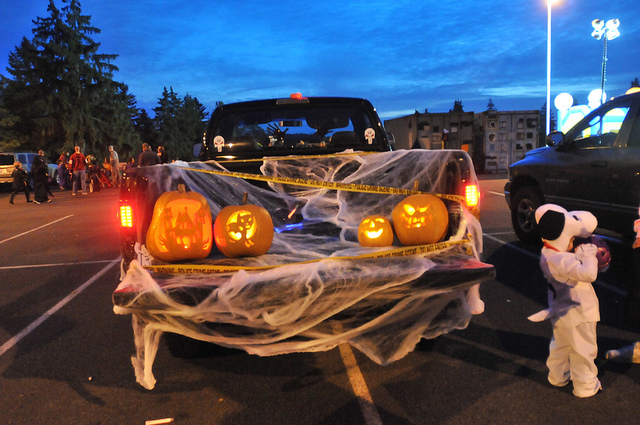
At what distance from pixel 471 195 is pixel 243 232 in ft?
4.86

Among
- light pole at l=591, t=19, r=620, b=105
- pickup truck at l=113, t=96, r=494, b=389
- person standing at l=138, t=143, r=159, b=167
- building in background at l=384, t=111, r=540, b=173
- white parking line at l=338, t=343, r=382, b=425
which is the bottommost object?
white parking line at l=338, t=343, r=382, b=425

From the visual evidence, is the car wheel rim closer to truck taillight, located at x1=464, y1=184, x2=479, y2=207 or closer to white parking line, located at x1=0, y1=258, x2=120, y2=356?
truck taillight, located at x1=464, y1=184, x2=479, y2=207

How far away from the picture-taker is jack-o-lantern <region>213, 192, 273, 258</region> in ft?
10.3

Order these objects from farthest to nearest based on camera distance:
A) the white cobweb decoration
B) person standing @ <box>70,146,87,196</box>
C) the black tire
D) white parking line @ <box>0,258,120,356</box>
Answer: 1. person standing @ <box>70,146,87,196</box>
2. the black tire
3. white parking line @ <box>0,258,120,356</box>
4. the white cobweb decoration

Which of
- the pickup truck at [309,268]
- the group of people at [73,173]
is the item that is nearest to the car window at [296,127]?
Answer: the pickup truck at [309,268]

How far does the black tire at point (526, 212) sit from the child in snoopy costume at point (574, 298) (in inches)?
166

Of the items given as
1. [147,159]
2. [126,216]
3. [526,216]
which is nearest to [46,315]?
[126,216]

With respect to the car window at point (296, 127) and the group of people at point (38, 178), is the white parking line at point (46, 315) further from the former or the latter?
the group of people at point (38, 178)

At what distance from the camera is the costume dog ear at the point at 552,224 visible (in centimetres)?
283

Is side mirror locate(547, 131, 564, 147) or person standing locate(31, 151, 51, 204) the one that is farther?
person standing locate(31, 151, 51, 204)

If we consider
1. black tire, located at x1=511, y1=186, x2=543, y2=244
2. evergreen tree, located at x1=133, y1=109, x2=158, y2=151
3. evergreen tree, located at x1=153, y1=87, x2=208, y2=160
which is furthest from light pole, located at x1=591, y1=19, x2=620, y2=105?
evergreen tree, located at x1=133, y1=109, x2=158, y2=151

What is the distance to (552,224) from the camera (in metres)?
2.85

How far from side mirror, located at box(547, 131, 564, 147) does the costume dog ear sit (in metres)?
3.96

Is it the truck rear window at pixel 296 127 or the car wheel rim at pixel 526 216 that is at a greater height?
the truck rear window at pixel 296 127
